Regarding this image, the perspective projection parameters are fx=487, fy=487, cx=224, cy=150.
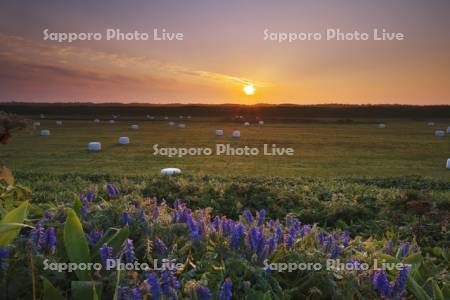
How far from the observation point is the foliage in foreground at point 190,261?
9.24 ft

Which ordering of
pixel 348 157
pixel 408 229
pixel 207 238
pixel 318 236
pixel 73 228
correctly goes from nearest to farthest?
pixel 73 228 < pixel 207 238 < pixel 318 236 < pixel 408 229 < pixel 348 157

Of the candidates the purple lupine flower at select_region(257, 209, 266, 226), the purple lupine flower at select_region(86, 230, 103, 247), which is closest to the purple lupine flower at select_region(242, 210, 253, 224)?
the purple lupine flower at select_region(257, 209, 266, 226)

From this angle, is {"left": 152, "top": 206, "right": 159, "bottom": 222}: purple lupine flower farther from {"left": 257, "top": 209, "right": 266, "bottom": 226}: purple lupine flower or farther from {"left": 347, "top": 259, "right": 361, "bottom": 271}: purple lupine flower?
{"left": 347, "top": 259, "right": 361, "bottom": 271}: purple lupine flower

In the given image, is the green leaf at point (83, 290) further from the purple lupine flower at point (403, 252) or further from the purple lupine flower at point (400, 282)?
the purple lupine flower at point (403, 252)

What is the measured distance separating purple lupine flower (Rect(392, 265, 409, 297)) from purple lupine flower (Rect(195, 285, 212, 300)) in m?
1.14

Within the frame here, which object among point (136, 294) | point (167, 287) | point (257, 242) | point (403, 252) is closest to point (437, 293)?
point (403, 252)

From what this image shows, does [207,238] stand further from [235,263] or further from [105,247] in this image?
[105,247]

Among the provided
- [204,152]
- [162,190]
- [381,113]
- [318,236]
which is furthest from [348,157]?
[381,113]

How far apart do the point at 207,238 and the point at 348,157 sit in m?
16.5

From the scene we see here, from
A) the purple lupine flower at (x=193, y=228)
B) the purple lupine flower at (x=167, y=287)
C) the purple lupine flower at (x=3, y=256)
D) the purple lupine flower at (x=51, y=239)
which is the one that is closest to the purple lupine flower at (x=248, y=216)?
Answer: the purple lupine flower at (x=193, y=228)

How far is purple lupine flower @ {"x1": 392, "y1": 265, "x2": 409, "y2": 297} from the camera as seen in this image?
2.89m

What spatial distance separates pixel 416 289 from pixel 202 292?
1.42 meters

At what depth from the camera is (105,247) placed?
117 inches

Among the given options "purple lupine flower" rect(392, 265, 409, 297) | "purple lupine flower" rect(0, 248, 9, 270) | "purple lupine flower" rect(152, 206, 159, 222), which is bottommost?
"purple lupine flower" rect(392, 265, 409, 297)
